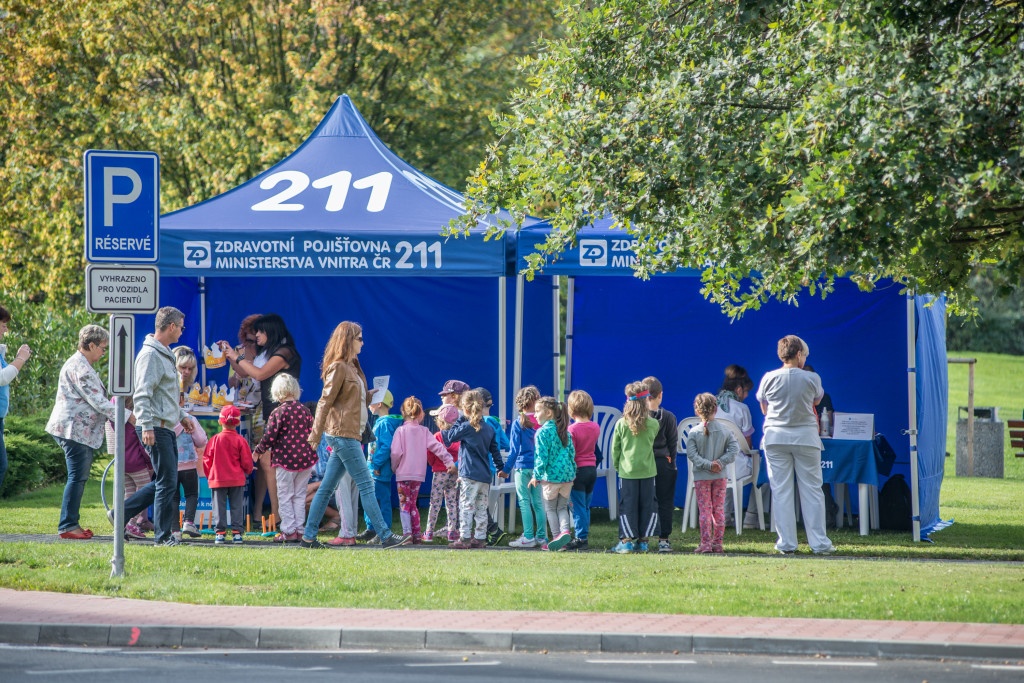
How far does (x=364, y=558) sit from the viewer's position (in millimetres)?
9250

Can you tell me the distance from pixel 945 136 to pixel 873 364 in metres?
6.11

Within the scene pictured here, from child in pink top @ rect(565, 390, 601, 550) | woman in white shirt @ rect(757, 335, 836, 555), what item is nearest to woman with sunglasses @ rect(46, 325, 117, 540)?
child in pink top @ rect(565, 390, 601, 550)

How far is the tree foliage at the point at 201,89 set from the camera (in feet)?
72.4

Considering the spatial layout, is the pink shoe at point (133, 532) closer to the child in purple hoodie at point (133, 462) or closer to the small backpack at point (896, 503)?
the child in purple hoodie at point (133, 462)

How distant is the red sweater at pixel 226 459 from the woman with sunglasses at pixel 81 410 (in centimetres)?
89

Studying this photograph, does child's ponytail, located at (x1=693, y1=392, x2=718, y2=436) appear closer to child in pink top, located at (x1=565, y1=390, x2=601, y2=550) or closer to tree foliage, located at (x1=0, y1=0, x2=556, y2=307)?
child in pink top, located at (x1=565, y1=390, x2=601, y2=550)

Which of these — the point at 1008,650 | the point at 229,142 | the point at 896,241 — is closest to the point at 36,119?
the point at 229,142

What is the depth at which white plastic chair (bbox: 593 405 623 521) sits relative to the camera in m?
12.2

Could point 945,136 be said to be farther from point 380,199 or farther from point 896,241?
point 380,199

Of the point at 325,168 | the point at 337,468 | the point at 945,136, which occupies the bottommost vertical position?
the point at 337,468

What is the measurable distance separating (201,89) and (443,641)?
60.5 ft

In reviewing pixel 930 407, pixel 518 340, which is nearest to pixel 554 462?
pixel 518 340

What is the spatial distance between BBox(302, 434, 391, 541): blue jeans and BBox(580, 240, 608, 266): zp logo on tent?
265 cm

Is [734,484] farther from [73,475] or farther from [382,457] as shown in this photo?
[73,475]
